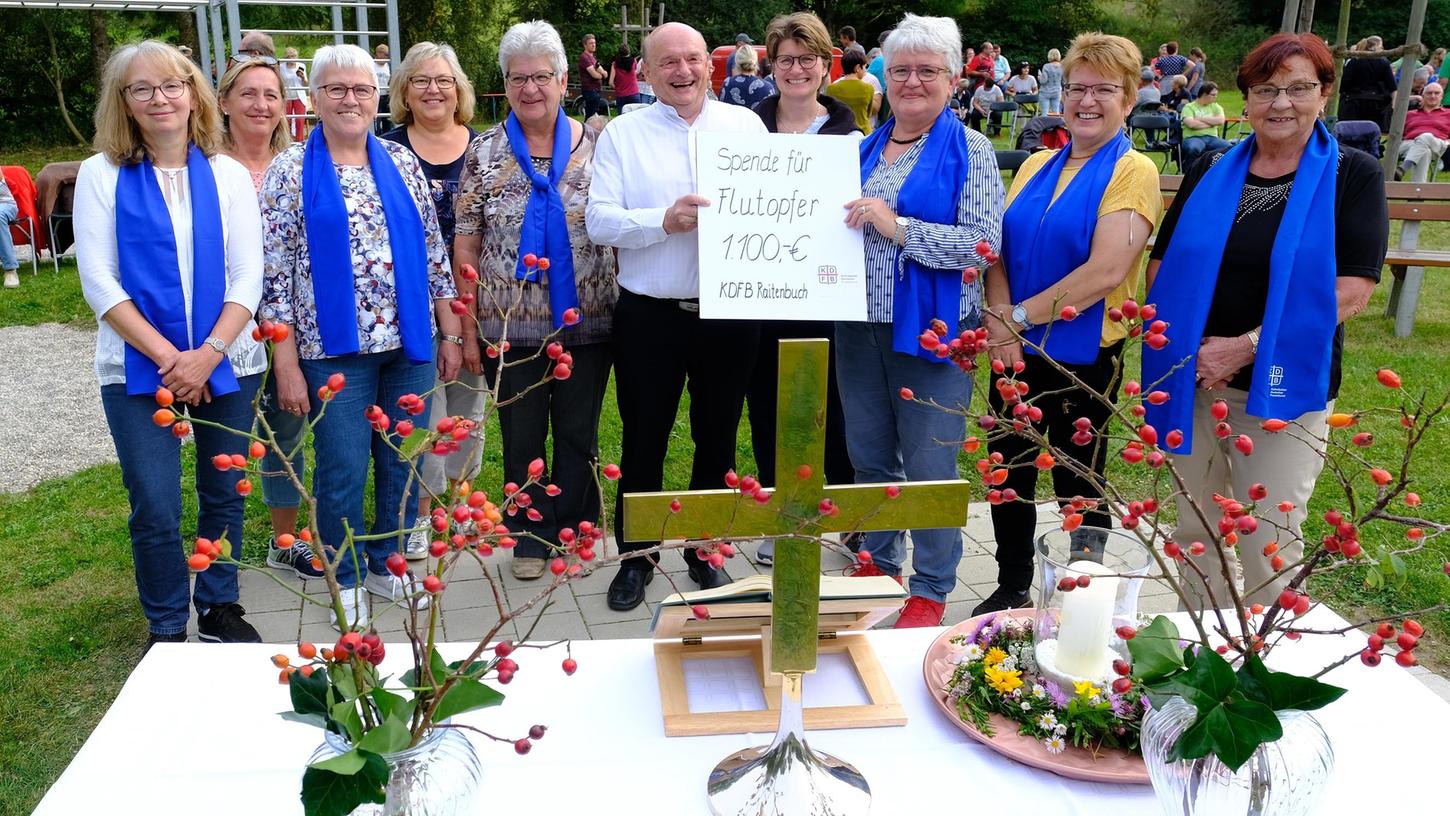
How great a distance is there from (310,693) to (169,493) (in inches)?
92.5

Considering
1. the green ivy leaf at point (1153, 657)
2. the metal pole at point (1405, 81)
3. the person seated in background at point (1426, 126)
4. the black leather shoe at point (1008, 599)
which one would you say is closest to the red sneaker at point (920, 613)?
the black leather shoe at point (1008, 599)

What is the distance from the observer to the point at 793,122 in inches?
169

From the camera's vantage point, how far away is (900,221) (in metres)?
3.23

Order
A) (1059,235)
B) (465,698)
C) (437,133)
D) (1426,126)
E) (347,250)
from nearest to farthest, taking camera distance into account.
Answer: (465,698), (1059,235), (347,250), (437,133), (1426,126)

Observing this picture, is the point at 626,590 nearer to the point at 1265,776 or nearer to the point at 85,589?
the point at 85,589

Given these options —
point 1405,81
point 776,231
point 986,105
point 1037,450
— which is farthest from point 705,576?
point 986,105

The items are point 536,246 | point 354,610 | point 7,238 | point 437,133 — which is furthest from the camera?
point 7,238

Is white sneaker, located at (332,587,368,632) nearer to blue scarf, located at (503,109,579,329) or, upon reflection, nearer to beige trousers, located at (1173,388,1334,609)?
blue scarf, located at (503,109,579,329)

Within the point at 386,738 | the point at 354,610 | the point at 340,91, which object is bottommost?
the point at 354,610

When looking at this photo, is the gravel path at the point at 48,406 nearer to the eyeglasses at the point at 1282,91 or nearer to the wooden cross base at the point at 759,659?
the wooden cross base at the point at 759,659

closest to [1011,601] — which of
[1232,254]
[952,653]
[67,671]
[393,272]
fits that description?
[1232,254]

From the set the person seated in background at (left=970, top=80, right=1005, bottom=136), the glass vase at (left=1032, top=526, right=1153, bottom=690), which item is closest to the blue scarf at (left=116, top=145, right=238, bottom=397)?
the glass vase at (left=1032, top=526, right=1153, bottom=690)

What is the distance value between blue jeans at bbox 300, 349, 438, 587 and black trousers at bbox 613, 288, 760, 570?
69 cm

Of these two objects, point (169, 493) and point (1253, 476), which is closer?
point (1253, 476)
